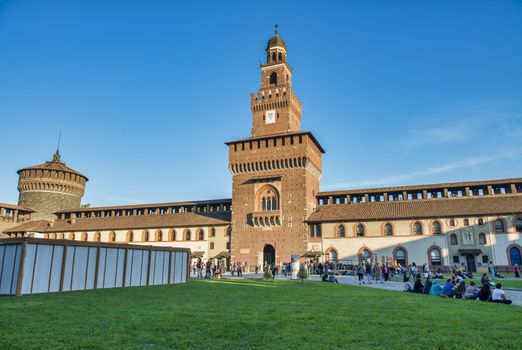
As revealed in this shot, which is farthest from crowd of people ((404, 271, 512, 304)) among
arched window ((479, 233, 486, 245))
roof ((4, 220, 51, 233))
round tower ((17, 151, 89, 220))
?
round tower ((17, 151, 89, 220))

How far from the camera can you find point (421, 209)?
137 feet

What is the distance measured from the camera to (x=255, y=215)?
4506 cm

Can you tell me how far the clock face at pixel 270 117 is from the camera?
164 feet

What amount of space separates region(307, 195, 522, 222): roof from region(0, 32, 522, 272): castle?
98mm

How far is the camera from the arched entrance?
44.5 metres

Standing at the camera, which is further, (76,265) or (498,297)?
(76,265)

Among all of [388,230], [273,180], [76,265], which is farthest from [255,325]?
[273,180]

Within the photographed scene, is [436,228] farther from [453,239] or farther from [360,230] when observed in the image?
[360,230]

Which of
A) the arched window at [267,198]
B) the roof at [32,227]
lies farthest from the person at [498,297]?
the roof at [32,227]

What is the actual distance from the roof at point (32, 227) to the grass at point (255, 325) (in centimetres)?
4845

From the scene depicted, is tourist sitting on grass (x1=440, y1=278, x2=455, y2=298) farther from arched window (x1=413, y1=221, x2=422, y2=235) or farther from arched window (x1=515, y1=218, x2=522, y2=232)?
arched window (x1=515, y1=218, x2=522, y2=232)

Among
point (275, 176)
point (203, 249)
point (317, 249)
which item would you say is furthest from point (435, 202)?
point (203, 249)

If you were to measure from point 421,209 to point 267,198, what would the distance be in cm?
1642

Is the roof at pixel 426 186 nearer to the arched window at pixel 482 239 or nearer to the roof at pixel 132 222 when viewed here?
the arched window at pixel 482 239
